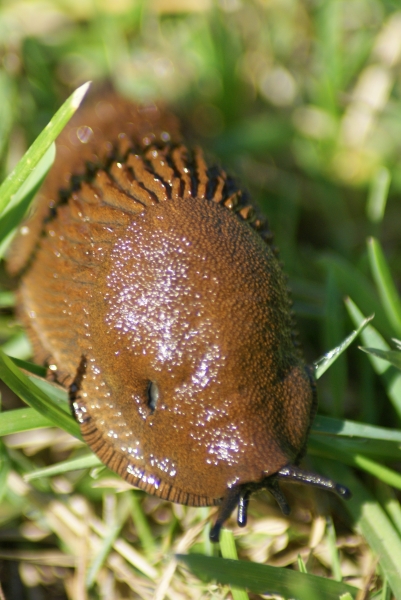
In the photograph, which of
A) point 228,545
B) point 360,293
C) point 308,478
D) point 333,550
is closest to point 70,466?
point 228,545

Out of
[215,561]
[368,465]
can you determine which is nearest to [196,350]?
[215,561]

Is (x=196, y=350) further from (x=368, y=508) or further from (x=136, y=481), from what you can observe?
(x=368, y=508)

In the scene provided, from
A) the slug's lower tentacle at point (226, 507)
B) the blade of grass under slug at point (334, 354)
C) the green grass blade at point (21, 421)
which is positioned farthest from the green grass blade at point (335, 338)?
the green grass blade at point (21, 421)

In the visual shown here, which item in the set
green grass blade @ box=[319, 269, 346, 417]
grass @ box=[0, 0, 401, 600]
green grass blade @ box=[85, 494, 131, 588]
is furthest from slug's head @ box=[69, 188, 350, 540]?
green grass blade @ box=[319, 269, 346, 417]

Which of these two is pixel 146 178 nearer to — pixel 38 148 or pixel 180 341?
pixel 38 148

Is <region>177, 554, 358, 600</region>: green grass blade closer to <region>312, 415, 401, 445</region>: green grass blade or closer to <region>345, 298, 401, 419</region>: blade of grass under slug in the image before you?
<region>312, 415, 401, 445</region>: green grass blade

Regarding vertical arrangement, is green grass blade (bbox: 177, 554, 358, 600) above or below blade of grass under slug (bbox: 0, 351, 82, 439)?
below

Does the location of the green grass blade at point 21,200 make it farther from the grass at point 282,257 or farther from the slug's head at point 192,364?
the slug's head at point 192,364
